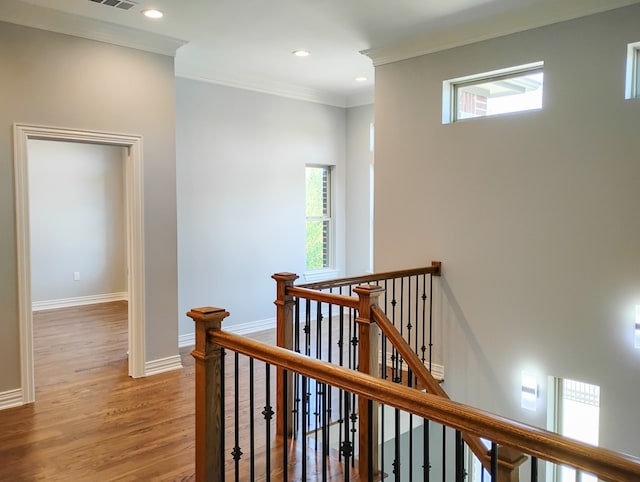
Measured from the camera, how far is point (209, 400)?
85.3 inches

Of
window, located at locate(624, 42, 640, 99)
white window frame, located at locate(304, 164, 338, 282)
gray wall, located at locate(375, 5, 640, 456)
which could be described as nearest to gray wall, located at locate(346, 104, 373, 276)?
white window frame, located at locate(304, 164, 338, 282)

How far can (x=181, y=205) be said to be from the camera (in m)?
5.49

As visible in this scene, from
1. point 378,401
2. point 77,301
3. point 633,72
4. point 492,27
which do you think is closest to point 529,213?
point 633,72

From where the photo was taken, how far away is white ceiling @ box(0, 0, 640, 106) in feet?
12.1

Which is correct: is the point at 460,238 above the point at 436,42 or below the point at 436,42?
below

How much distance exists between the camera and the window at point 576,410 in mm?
3955

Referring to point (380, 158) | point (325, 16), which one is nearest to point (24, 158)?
point (325, 16)

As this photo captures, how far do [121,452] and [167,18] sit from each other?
10.3 feet

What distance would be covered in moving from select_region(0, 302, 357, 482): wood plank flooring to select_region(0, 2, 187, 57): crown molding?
112 inches

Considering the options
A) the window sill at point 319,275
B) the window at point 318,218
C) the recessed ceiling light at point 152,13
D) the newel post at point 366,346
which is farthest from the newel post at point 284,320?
the window at point 318,218

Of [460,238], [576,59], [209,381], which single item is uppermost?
[576,59]

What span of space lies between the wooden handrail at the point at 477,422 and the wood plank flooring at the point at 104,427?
136 cm

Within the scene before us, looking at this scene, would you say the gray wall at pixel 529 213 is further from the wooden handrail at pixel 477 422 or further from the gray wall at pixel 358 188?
the wooden handrail at pixel 477 422

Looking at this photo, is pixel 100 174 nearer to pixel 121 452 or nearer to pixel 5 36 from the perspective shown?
pixel 5 36
